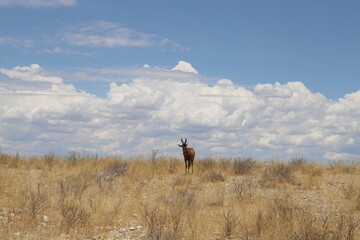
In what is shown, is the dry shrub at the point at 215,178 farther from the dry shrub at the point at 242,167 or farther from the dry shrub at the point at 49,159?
the dry shrub at the point at 49,159

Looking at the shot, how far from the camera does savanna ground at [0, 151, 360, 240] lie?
852cm

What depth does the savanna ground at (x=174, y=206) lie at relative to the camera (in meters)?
8.52

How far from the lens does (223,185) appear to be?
16328 millimetres

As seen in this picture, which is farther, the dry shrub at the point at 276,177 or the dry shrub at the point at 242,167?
the dry shrub at the point at 242,167

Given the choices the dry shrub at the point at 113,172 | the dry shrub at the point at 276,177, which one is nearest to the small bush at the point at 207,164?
the dry shrub at the point at 276,177

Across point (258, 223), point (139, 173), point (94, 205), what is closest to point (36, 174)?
point (139, 173)

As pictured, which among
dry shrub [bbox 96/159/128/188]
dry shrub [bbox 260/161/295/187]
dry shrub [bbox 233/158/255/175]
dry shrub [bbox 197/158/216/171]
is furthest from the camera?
dry shrub [bbox 197/158/216/171]

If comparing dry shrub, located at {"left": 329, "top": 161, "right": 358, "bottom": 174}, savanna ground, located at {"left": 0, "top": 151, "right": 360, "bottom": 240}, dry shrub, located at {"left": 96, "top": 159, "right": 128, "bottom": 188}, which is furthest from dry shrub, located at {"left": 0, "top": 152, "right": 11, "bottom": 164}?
dry shrub, located at {"left": 329, "top": 161, "right": 358, "bottom": 174}

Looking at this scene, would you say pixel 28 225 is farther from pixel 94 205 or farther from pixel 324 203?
pixel 324 203

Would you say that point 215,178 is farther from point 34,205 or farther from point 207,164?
point 34,205

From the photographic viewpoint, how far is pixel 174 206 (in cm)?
1012

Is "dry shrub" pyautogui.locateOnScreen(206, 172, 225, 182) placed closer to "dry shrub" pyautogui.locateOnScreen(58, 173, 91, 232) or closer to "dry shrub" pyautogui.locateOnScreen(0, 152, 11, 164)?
"dry shrub" pyautogui.locateOnScreen(58, 173, 91, 232)

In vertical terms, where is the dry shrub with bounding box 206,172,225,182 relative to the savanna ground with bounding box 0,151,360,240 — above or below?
above

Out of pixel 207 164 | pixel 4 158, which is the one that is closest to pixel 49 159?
pixel 4 158
